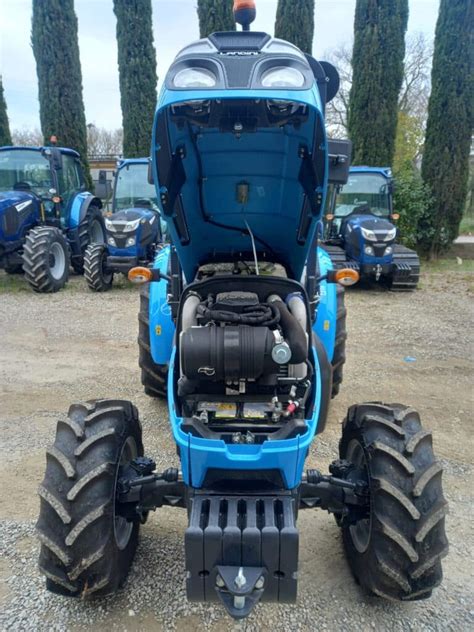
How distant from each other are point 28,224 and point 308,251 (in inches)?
339

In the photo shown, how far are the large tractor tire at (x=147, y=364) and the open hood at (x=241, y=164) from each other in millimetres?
1208

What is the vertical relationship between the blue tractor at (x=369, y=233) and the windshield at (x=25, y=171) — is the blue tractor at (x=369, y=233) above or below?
below

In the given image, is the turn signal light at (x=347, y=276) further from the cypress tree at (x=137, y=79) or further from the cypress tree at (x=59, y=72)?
the cypress tree at (x=137, y=79)

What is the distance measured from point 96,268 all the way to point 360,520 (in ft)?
26.6

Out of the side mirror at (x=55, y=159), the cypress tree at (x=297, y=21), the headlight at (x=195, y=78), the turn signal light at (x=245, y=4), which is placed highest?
the cypress tree at (x=297, y=21)

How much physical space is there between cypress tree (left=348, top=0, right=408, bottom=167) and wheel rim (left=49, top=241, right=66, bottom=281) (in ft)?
30.7

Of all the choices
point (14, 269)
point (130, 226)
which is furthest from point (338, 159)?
point (14, 269)

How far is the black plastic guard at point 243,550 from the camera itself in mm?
1990

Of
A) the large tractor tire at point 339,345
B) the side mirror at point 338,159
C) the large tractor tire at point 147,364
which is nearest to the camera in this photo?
the side mirror at point 338,159

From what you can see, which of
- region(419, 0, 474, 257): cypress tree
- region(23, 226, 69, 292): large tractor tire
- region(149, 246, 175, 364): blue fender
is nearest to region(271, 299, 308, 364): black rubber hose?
region(149, 246, 175, 364): blue fender

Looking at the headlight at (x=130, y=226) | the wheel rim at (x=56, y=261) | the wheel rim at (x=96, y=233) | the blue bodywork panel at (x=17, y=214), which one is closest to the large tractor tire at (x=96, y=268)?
the headlight at (x=130, y=226)

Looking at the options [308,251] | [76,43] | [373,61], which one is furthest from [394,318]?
[76,43]

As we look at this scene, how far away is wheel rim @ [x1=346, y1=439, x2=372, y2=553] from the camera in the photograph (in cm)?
255

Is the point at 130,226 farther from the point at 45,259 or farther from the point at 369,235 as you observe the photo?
the point at 369,235
